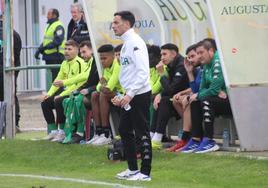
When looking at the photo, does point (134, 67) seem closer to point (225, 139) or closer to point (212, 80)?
point (212, 80)

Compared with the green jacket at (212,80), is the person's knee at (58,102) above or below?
below

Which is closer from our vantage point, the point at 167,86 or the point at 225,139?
the point at 225,139

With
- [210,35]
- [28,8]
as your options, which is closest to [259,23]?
[210,35]

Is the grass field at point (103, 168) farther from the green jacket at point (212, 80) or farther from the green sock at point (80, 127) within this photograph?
the green jacket at point (212, 80)

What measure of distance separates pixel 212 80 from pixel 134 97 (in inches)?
87.9

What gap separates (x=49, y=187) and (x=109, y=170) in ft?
5.82

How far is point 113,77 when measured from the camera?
14.9 m

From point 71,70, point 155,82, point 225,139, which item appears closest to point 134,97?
point 225,139

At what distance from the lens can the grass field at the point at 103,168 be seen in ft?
37.8

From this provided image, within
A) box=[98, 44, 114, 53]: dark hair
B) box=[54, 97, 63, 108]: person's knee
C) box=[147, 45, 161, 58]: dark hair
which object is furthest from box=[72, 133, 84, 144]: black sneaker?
box=[147, 45, 161, 58]: dark hair

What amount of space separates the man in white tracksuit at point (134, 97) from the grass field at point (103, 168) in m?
0.30

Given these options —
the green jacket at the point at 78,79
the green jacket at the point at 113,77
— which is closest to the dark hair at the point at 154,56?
the green jacket at the point at 113,77

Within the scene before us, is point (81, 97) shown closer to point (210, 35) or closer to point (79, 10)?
point (210, 35)

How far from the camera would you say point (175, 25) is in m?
15.9
